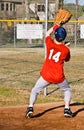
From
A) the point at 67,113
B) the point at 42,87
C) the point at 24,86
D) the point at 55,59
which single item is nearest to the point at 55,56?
the point at 55,59

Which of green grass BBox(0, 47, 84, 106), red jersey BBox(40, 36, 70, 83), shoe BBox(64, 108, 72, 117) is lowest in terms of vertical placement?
green grass BBox(0, 47, 84, 106)

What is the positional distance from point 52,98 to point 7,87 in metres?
1.98

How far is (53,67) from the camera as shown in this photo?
7.64 m

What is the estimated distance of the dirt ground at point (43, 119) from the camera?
7.13 metres

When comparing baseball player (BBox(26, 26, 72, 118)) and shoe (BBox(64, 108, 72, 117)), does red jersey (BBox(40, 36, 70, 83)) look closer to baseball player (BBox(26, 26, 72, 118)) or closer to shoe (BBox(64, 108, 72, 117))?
baseball player (BBox(26, 26, 72, 118))

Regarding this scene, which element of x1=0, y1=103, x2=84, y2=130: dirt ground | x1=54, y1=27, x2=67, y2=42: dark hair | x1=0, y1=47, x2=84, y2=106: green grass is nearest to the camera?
x1=0, y1=103, x2=84, y2=130: dirt ground

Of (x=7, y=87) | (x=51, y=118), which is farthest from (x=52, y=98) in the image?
(x=51, y=118)

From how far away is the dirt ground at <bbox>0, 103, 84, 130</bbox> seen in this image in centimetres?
713

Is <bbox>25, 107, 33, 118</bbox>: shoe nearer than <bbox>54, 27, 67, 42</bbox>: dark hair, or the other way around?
<bbox>54, 27, 67, 42</bbox>: dark hair

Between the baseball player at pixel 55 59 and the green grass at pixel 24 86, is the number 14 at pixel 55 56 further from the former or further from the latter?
the green grass at pixel 24 86

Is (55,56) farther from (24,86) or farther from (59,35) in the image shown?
(24,86)

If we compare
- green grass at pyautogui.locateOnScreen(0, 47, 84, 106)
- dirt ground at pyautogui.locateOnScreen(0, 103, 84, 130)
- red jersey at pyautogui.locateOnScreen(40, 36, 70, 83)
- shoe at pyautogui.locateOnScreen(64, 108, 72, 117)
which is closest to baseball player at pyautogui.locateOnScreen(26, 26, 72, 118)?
red jersey at pyautogui.locateOnScreen(40, 36, 70, 83)

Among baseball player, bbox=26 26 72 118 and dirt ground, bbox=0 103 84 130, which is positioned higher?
baseball player, bbox=26 26 72 118

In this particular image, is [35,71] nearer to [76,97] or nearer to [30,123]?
[76,97]
